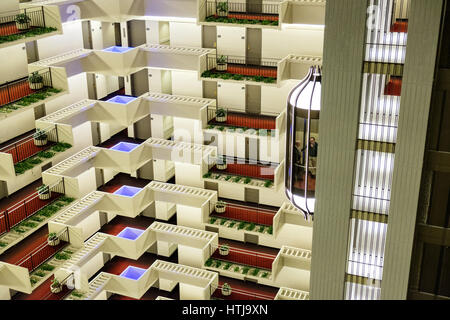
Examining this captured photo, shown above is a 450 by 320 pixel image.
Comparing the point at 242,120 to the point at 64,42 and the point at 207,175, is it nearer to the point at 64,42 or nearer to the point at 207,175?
the point at 207,175

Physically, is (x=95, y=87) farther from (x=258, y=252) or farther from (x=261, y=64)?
(x=258, y=252)

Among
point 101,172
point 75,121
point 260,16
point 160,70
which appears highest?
point 260,16

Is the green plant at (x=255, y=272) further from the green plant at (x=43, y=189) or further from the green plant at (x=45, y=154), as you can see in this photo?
the green plant at (x=45, y=154)

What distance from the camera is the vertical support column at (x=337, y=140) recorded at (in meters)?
14.8

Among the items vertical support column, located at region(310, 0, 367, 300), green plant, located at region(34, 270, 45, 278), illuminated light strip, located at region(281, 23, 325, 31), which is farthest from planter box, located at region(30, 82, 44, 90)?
vertical support column, located at region(310, 0, 367, 300)

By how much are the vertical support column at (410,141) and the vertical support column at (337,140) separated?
44.6 inches

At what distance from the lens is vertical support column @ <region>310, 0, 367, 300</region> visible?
1481cm

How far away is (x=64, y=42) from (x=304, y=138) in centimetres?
1775

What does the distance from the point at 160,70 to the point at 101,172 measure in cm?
632

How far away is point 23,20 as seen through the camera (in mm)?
25922

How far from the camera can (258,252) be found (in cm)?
3036
